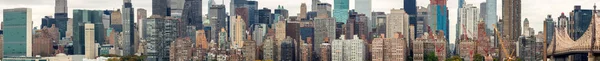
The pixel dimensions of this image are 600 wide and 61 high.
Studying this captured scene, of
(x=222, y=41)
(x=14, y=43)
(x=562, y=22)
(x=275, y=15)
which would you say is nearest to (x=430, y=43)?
(x=562, y=22)

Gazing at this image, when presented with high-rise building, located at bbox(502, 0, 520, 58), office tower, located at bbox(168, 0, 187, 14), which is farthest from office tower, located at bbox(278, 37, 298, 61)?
Result: office tower, located at bbox(168, 0, 187, 14)

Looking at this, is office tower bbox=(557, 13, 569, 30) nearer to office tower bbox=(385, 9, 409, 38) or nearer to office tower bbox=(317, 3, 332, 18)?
office tower bbox=(385, 9, 409, 38)

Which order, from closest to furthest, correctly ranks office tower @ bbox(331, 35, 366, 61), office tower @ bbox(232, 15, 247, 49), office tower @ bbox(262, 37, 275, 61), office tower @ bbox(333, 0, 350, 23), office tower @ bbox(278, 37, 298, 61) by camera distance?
1. office tower @ bbox(278, 37, 298, 61)
2. office tower @ bbox(331, 35, 366, 61)
3. office tower @ bbox(262, 37, 275, 61)
4. office tower @ bbox(232, 15, 247, 49)
5. office tower @ bbox(333, 0, 350, 23)

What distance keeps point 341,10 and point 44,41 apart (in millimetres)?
27009

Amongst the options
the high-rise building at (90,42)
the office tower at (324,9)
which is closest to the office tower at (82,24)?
the high-rise building at (90,42)

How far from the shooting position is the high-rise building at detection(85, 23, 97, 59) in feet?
204

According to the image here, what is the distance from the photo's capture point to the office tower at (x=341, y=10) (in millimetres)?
80544

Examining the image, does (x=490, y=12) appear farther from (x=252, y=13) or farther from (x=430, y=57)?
(x=430, y=57)

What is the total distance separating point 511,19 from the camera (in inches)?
2203

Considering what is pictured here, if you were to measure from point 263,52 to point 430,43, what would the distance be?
7723mm

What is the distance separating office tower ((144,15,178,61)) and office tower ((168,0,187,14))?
1052 centimetres

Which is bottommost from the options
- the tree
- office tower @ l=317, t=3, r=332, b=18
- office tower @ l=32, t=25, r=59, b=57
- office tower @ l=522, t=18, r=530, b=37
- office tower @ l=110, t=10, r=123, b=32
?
the tree

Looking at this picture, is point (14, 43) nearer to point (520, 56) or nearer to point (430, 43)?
point (430, 43)

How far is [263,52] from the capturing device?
51.4 m
